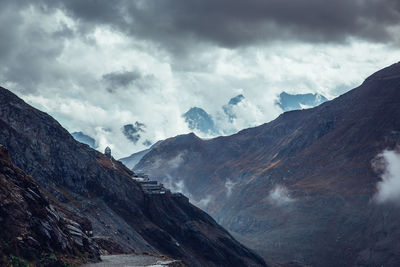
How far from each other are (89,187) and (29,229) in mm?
110874

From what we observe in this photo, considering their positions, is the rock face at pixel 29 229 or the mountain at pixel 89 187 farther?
the mountain at pixel 89 187

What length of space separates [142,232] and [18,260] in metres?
124

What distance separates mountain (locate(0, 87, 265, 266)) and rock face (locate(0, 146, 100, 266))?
60227mm

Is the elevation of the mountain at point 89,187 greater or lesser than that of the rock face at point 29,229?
greater

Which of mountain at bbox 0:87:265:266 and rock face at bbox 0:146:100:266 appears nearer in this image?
rock face at bbox 0:146:100:266

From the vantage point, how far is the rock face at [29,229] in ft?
163

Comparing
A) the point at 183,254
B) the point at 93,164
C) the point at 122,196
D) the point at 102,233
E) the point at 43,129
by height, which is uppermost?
the point at 43,129

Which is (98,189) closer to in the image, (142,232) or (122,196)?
(122,196)

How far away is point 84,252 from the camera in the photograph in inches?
2571

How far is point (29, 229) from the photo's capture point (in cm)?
5409

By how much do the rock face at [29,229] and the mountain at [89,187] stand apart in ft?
198

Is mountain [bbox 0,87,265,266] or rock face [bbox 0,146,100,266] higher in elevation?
mountain [bbox 0,87,265,266]

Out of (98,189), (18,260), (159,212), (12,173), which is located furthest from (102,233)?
(18,260)

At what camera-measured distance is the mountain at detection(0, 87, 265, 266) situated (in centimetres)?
13725
